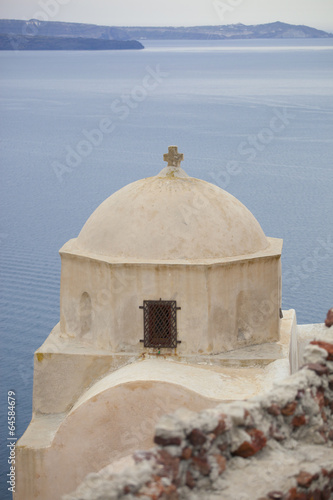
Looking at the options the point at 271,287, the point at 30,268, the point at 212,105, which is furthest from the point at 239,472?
the point at 212,105

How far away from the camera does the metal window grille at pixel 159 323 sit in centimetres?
1154

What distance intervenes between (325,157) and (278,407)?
3934 cm

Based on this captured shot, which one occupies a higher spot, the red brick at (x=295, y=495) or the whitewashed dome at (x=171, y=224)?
the whitewashed dome at (x=171, y=224)

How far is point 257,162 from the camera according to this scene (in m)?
43.8

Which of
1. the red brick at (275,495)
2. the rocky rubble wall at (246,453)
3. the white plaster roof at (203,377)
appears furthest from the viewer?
the white plaster roof at (203,377)

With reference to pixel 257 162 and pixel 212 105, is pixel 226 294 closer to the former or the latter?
pixel 257 162

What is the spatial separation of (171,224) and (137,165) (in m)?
31.6

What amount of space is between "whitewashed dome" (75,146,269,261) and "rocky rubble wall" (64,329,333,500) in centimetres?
467

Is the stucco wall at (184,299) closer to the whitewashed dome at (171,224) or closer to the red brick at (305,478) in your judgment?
the whitewashed dome at (171,224)

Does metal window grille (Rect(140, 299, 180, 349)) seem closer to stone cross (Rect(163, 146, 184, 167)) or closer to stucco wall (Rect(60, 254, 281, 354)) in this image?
stucco wall (Rect(60, 254, 281, 354))

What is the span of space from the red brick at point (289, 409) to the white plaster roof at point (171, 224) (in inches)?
195

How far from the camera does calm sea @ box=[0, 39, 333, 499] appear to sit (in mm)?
24172

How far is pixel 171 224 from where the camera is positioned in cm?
1164

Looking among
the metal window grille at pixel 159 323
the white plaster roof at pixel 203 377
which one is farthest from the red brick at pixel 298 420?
the metal window grille at pixel 159 323
